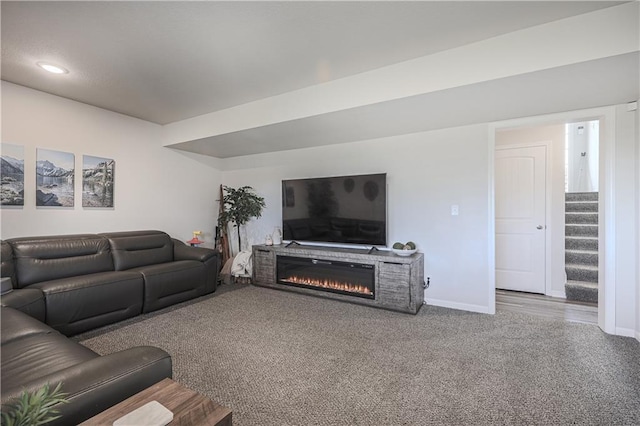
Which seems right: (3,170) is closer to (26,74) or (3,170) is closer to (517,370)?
(26,74)

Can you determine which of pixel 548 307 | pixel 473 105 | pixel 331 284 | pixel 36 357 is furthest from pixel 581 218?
pixel 36 357

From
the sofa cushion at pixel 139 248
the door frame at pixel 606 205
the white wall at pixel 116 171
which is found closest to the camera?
the door frame at pixel 606 205

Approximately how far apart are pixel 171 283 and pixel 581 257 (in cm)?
542

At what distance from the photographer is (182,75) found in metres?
2.66

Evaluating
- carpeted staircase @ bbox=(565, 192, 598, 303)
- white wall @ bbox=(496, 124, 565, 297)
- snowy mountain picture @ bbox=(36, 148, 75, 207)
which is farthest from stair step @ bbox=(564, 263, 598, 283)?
snowy mountain picture @ bbox=(36, 148, 75, 207)

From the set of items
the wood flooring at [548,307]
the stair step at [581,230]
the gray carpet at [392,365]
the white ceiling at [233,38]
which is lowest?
the gray carpet at [392,365]

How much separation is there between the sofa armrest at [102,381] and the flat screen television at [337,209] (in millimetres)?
2804

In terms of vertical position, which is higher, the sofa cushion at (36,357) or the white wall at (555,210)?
the white wall at (555,210)

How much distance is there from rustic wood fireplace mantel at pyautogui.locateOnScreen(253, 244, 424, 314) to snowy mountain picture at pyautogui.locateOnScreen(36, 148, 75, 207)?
97.9 inches

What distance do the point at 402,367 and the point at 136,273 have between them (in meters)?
2.81

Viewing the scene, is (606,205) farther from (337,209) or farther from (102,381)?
(102,381)

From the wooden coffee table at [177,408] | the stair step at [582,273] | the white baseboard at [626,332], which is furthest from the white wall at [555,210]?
the wooden coffee table at [177,408]

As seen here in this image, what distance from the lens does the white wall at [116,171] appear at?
2.99 meters

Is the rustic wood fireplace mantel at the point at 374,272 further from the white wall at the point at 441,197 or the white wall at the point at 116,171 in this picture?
the white wall at the point at 116,171
